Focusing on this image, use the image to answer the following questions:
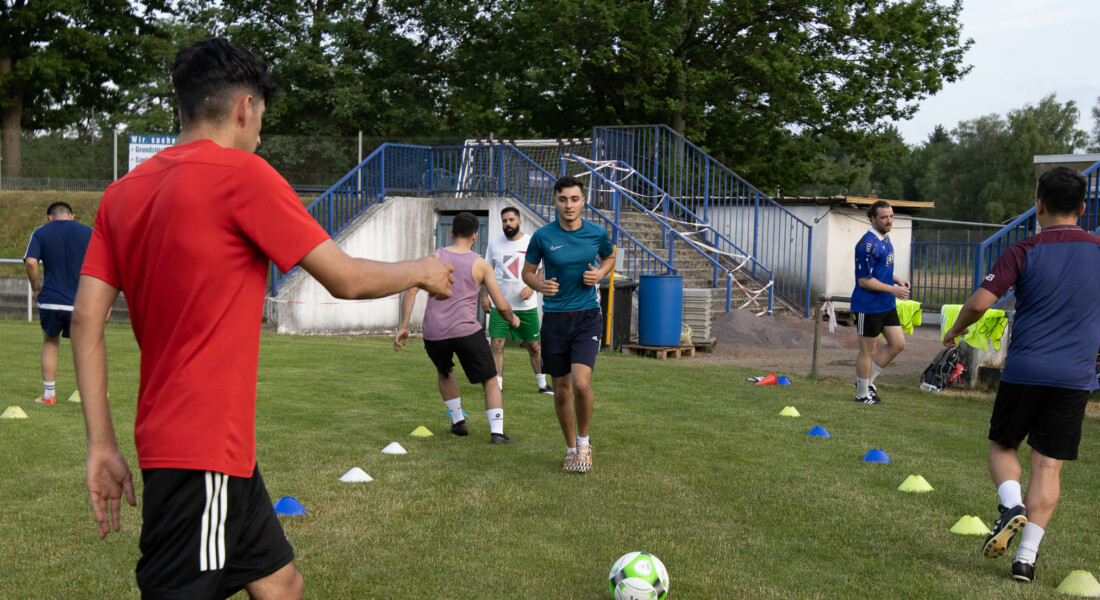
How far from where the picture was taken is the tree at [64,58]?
35188 millimetres

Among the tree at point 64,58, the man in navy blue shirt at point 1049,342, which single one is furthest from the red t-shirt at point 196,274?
the tree at point 64,58

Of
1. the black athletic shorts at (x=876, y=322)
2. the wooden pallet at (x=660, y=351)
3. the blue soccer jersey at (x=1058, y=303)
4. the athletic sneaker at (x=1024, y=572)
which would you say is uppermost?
the blue soccer jersey at (x=1058, y=303)

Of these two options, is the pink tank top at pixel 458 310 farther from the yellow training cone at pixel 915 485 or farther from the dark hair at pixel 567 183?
the yellow training cone at pixel 915 485

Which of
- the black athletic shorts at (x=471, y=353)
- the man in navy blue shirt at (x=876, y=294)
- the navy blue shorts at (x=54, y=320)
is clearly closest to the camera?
the black athletic shorts at (x=471, y=353)

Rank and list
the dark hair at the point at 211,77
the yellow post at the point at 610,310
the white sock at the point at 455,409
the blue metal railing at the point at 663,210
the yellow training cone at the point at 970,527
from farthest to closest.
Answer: the blue metal railing at the point at 663,210
the yellow post at the point at 610,310
the white sock at the point at 455,409
the yellow training cone at the point at 970,527
the dark hair at the point at 211,77

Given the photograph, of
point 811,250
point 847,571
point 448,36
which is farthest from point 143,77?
point 847,571

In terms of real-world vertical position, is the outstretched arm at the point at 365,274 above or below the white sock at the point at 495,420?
above

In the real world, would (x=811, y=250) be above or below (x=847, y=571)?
above

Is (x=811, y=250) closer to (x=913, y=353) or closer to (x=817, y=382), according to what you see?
(x=913, y=353)

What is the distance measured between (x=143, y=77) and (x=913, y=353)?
3306 centimetres

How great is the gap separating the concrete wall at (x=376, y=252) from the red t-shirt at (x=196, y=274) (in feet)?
51.7

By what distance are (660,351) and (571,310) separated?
851 cm

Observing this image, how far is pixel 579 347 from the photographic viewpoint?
6781 mm

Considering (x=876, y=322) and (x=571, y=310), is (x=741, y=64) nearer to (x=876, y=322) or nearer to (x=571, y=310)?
(x=876, y=322)
